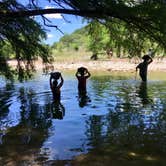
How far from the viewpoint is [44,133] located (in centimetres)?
1245

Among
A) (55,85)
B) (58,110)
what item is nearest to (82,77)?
(55,85)

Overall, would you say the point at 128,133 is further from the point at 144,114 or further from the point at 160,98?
the point at 160,98

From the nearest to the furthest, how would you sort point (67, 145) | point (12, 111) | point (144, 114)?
point (67, 145)
point (144, 114)
point (12, 111)

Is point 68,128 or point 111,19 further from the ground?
point 111,19

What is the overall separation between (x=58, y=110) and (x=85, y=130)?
4255mm

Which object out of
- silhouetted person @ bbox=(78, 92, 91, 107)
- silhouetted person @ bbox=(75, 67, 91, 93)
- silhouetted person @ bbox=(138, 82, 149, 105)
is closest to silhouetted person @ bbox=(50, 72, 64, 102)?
silhouetted person @ bbox=(78, 92, 91, 107)

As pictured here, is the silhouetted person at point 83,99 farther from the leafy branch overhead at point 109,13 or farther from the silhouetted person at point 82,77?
the leafy branch overhead at point 109,13

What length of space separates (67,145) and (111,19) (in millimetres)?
4723

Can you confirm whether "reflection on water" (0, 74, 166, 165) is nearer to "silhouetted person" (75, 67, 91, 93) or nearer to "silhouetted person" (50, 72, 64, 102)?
"silhouetted person" (50, 72, 64, 102)

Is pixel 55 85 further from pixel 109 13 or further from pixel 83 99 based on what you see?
pixel 109 13

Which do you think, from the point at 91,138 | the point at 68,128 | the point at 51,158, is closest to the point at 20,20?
the point at 68,128

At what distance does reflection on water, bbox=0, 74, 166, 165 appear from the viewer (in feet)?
32.6

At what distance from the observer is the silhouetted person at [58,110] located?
1532 cm

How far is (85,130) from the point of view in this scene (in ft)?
41.4
